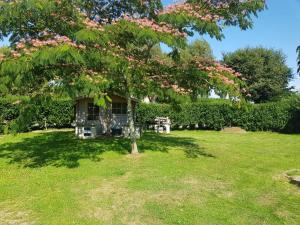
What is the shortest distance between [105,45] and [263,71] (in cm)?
4308

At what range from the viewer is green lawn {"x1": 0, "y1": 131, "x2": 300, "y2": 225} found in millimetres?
8086

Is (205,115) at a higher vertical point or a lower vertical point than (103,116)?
higher

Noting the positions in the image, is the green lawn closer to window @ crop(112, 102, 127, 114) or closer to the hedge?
window @ crop(112, 102, 127, 114)

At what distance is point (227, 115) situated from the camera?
31.5 metres

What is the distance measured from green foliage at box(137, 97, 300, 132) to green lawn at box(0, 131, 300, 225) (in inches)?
503

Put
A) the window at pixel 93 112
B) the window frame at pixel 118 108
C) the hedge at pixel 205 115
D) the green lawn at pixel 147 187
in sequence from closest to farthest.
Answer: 1. the green lawn at pixel 147 187
2. the window at pixel 93 112
3. the window frame at pixel 118 108
4. the hedge at pixel 205 115

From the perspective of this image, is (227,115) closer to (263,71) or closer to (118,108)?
(118,108)

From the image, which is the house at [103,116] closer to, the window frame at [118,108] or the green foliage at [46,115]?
the window frame at [118,108]

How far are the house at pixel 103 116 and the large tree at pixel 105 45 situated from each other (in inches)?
359

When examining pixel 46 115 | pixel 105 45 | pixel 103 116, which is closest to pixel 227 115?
pixel 103 116

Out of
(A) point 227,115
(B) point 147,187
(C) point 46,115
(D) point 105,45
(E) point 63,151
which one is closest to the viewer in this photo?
(B) point 147,187

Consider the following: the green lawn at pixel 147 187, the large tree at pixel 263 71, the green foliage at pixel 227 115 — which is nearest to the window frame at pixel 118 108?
the green foliage at pixel 227 115

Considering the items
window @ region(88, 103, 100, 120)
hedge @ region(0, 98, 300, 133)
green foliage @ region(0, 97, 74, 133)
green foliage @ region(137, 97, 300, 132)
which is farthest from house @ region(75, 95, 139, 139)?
green foliage @ region(137, 97, 300, 132)

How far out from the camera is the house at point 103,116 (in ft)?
80.9
